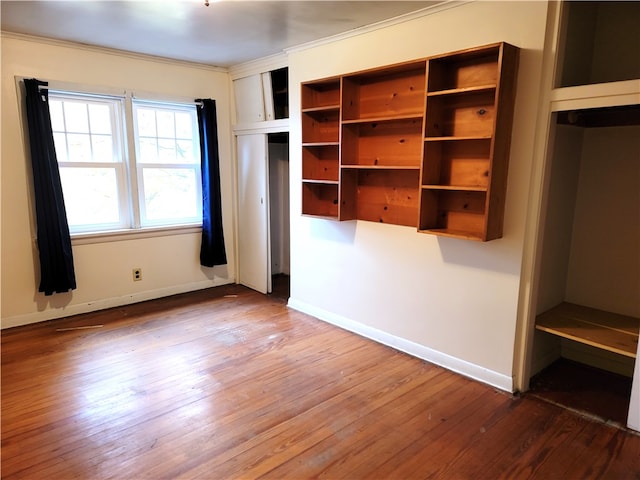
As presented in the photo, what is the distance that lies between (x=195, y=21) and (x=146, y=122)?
1564mm

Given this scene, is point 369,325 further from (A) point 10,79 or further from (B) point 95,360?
(A) point 10,79

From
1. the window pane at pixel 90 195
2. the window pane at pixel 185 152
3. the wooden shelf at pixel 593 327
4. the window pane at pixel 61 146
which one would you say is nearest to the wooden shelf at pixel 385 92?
the wooden shelf at pixel 593 327

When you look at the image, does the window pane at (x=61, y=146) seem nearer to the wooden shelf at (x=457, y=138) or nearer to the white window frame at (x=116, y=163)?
the white window frame at (x=116, y=163)

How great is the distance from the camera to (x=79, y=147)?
3.83 metres

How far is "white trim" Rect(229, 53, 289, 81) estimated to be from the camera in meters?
3.94

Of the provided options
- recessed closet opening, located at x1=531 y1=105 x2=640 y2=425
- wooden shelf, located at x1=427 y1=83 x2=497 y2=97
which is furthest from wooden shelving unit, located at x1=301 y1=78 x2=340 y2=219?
recessed closet opening, located at x1=531 y1=105 x2=640 y2=425

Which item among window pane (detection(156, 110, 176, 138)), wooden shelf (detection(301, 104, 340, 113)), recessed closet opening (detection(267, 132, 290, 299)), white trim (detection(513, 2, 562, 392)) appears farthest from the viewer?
recessed closet opening (detection(267, 132, 290, 299))

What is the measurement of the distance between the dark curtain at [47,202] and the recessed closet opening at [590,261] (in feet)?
12.5

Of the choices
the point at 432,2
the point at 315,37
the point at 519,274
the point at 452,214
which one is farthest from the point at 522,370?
the point at 315,37

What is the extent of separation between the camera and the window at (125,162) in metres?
3.80

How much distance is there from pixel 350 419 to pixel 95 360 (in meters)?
1.96

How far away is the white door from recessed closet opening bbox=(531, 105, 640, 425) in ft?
9.02

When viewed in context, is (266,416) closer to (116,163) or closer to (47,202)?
(47,202)

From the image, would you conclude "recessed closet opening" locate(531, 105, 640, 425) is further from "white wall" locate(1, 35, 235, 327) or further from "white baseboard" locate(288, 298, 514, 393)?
"white wall" locate(1, 35, 235, 327)
